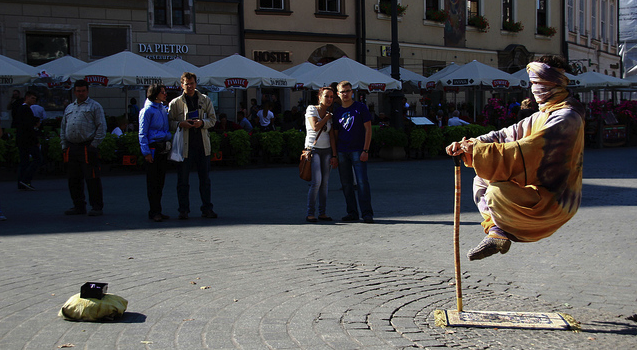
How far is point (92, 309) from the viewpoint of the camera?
4535mm

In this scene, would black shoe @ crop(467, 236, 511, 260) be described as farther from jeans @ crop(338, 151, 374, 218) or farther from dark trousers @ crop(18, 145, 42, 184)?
dark trousers @ crop(18, 145, 42, 184)

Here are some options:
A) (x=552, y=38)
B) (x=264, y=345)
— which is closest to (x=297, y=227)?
(x=264, y=345)

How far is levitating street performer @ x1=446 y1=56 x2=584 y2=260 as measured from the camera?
421 cm

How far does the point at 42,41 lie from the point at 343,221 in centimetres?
1687

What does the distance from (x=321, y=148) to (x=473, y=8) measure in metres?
27.8

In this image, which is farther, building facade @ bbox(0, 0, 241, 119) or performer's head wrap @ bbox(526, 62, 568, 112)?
building facade @ bbox(0, 0, 241, 119)

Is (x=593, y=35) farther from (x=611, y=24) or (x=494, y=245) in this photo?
(x=494, y=245)

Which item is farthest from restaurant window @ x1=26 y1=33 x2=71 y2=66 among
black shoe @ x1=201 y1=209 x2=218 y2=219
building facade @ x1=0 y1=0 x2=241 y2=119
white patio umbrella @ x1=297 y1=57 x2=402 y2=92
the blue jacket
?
black shoe @ x1=201 y1=209 x2=218 y2=219

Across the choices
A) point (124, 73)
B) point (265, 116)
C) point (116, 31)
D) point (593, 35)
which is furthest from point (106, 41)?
point (593, 35)

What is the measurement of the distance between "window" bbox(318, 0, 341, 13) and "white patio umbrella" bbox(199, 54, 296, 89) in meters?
8.80

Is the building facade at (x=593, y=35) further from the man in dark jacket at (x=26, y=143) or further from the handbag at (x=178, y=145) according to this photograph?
the handbag at (x=178, y=145)

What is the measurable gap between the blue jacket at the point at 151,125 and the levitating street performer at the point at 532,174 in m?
5.88

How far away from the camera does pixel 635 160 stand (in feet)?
66.1

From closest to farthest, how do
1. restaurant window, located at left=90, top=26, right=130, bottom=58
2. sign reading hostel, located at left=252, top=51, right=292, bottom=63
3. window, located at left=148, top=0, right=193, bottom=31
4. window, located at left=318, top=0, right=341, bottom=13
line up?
restaurant window, located at left=90, top=26, right=130, bottom=58, window, located at left=148, top=0, right=193, bottom=31, sign reading hostel, located at left=252, top=51, right=292, bottom=63, window, located at left=318, top=0, right=341, bottom=13
